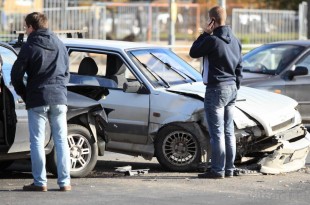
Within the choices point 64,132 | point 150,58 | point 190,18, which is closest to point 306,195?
point 64,132

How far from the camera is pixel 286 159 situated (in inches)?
405

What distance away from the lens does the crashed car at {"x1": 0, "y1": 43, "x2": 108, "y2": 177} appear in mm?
9117

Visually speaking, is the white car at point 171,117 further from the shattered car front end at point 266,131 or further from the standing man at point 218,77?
the standing man at point 218,77

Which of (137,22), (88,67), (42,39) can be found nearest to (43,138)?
(42,39)

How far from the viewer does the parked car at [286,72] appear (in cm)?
1355

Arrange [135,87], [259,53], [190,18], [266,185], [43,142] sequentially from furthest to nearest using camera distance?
[190,18]
[259,53]
[135,87]
[266,185]
[43,142]

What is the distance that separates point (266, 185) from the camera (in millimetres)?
9266

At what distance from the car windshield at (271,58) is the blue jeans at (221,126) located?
14.2 ft

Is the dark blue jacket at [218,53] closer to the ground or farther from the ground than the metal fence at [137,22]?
farther from the ground

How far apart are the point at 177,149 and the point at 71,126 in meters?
1.40

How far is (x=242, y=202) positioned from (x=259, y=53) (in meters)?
6.79

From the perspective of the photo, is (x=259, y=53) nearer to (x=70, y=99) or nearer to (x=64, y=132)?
(x=70, y=99)

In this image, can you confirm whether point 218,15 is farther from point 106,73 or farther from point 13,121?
point 13,121

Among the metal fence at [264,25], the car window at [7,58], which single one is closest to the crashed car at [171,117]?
the car window at [7,58]
